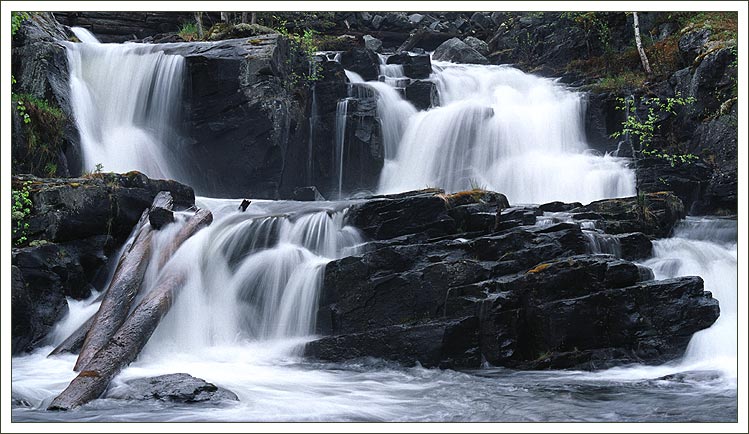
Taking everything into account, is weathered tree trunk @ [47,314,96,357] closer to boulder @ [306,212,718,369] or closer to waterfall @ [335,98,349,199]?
boulder @ [306,212,718,369]

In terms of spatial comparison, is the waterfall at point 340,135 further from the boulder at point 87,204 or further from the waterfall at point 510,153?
the boulder at point 87,204

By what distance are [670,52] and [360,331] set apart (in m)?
9.82

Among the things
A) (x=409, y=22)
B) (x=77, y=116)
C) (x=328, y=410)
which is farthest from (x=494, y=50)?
(x=328, y=410)

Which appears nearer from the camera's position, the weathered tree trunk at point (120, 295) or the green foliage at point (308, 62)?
the weathered tree trunk at point (120, 295)

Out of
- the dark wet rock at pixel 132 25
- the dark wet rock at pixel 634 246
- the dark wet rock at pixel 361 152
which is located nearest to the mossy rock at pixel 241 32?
the dark wet rock at pixel 132 25

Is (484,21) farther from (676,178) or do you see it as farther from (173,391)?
(173,391)

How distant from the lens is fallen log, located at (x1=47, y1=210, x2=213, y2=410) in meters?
5.23

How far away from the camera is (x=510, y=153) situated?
481 inches

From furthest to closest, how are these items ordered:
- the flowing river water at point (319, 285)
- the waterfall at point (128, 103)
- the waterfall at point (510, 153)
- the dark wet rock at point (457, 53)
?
the dark wet rock at point (457, 53)
the waterfall at point (510, 153)
the waterfall at point (128, 103)
the flowing river water at point (319, 285)

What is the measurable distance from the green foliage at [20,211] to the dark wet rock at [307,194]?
17.3ft

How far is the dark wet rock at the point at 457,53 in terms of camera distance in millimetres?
17486

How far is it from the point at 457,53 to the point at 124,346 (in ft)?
44.4

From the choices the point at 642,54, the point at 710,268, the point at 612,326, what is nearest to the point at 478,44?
the point at 642,54

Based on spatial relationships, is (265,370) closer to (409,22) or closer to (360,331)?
(360,331)
